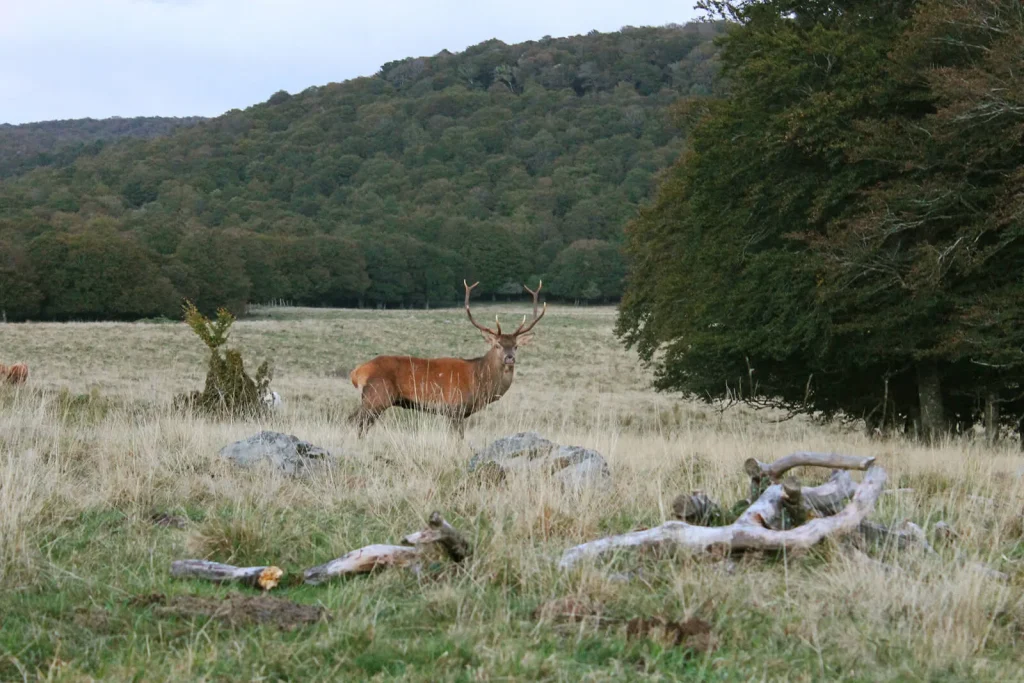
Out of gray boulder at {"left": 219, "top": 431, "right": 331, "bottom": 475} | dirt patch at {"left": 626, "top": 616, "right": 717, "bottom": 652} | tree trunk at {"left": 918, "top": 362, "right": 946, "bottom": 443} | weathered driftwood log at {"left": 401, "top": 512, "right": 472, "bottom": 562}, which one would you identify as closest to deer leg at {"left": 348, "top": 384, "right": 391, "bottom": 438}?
gray boulder at {"left": 219, "top": 431, "right": 331, "bottom": 475}

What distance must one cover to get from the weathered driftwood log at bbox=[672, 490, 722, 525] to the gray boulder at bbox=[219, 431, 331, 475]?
3.10 m

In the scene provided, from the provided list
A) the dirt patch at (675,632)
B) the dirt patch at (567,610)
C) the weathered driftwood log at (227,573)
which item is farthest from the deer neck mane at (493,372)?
the dirt patch at (675,632)

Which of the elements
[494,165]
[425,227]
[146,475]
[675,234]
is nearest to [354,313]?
[425,227]

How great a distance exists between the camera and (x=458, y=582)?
190 inches

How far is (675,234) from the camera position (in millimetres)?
18375

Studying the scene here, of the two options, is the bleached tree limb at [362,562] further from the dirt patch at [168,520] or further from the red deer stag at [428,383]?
the red deer stag at [428,383]

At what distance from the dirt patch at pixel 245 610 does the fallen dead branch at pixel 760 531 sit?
123cm

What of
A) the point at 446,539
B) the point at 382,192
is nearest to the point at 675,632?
the point at 446,539

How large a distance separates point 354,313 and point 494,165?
64311 mm

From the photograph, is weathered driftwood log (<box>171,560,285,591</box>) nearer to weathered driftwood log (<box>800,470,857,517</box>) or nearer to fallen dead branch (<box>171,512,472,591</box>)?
fallen dead branch (<box>171,512,472,591</box>)

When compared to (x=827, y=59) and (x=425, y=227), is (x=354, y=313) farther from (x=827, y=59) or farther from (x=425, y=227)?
(x=827, y=59)

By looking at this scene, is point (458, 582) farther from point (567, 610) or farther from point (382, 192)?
point (382, 192)

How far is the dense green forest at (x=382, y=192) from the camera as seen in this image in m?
85.4

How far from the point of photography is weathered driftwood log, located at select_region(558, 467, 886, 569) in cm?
515
